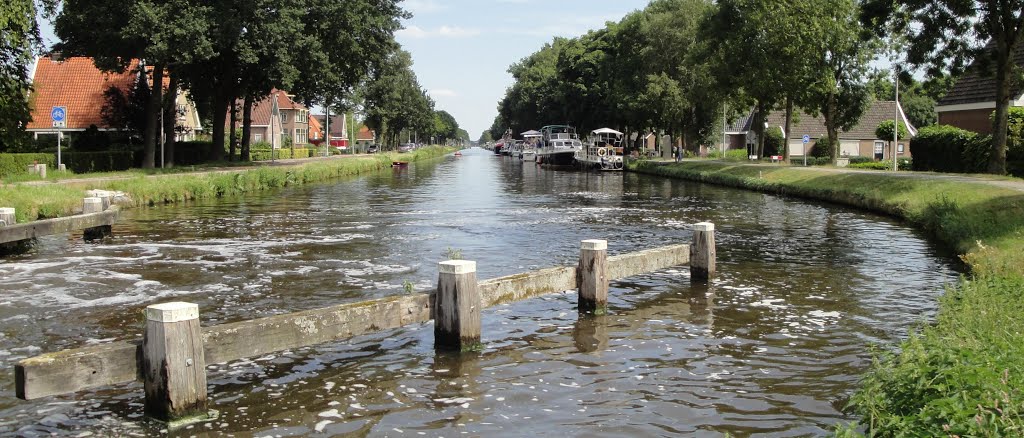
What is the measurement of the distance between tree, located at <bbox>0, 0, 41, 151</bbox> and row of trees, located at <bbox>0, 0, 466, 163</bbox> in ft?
0.17

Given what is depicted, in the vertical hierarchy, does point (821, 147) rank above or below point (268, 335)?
above

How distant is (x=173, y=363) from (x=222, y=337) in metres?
0.60

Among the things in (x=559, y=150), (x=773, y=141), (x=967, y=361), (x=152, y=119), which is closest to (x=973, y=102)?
(x=773, y=141)

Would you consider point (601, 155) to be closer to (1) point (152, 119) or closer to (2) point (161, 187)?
(1) point (152, 119)

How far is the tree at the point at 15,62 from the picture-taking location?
2589cm

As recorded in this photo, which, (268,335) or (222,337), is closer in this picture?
(222,337)

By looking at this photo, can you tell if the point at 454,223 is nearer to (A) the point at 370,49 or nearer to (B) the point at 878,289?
(B) the point at 878,289

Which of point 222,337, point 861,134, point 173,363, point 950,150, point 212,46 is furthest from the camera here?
point 861,134

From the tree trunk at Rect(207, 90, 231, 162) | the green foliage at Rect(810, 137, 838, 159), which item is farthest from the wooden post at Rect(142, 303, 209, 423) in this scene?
the green foliage at Rect(810, 137, 838, 159)

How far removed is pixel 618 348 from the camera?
1092 centimetres

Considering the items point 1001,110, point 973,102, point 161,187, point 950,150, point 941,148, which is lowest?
point 161,187

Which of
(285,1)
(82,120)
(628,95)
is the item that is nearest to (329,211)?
(285,1)

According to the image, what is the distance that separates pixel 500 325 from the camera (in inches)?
479

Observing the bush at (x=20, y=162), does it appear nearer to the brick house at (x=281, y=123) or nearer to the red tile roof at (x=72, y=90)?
the red tile roof at (x=72, y=90)
